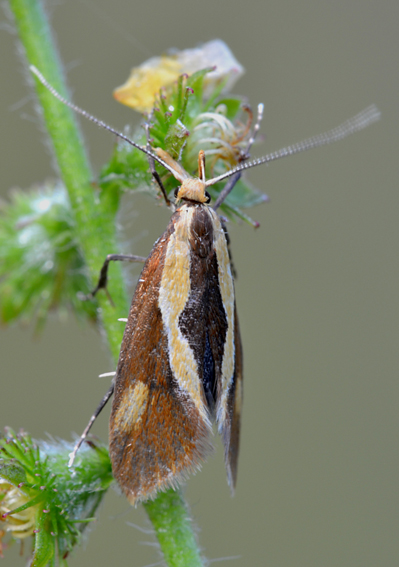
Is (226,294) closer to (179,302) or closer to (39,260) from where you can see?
(179,302)

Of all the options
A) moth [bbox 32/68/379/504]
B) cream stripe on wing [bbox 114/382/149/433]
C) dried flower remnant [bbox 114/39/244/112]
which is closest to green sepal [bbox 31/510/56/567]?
moth [bbox 32/68/379/504]

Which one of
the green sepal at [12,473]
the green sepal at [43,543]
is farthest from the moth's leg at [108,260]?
the green sepal at [43,543]

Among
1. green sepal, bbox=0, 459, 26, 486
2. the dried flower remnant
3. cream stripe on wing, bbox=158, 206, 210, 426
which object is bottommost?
green sepal, bbox=0, 459, 26, 486

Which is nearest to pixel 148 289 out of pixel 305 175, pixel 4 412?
pixel 4 412

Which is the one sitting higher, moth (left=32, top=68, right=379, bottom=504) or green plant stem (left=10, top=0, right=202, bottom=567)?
green plant stem (left=10, top=0, right=202, bottom=567)

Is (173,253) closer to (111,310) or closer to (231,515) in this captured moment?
(111,310)

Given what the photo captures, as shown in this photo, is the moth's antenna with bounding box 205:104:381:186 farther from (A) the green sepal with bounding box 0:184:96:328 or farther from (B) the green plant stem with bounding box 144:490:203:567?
(B) the green plant stem with bounding box 144:490:203:567

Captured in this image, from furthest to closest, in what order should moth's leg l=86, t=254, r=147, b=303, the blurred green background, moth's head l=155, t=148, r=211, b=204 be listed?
1. the blurred green background
2. moth's leg l=86, t=254, r=147, b=303
3. moth's head l=155, t=148, r=211, b=204
